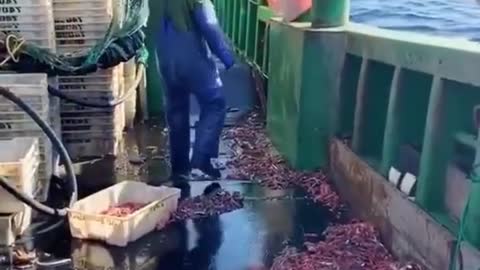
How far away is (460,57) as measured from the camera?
11.5 feet

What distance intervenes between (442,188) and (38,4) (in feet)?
11.1

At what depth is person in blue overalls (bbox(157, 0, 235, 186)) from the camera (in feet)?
17.4

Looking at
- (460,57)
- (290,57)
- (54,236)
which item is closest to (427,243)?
(460,57)

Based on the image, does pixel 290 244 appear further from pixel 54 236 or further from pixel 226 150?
pixel 226 150

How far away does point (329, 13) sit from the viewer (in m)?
5.71

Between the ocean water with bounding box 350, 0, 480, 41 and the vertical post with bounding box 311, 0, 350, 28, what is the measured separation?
1.33ft

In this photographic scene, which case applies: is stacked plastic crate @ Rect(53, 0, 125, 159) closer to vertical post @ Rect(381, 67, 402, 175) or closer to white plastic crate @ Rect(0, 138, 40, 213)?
white plastic crate @ Rect(0, 138, 40, 213)

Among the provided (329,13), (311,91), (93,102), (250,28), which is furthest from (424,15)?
(250,28)

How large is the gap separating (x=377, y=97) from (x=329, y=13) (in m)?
0.98

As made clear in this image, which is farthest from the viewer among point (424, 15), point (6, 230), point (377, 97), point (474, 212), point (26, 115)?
point (424, 15)

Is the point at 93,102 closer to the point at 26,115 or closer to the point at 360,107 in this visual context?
the point at 26,115

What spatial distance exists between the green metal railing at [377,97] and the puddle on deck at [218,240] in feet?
1.86

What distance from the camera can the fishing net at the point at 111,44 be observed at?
5625 millimetres

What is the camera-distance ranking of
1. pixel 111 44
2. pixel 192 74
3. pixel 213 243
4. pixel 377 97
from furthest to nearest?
pixel 111 44 < pixel 192 74 < pixel 377 97 < pixel 213 243
